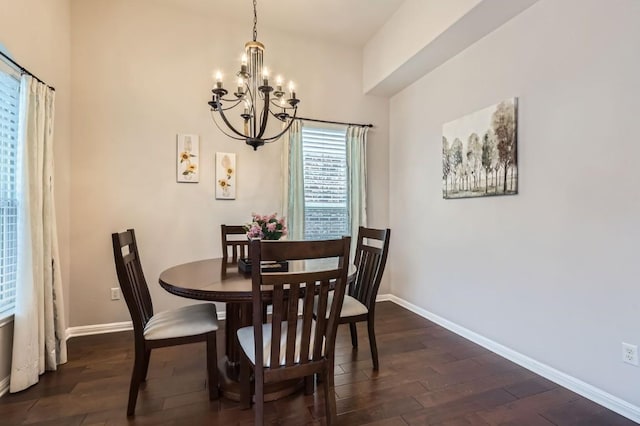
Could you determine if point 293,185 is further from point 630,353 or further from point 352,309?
point 630,353

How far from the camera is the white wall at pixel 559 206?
1867 millimetres

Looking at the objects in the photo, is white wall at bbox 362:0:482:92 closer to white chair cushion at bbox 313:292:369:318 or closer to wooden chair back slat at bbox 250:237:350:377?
wooden chair back slat at bbox 250:237:350:377

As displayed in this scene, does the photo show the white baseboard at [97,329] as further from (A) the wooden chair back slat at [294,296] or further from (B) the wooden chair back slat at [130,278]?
(A) the wooden chair back slat at [294,296]

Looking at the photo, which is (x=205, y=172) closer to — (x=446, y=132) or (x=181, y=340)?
(x=181, y=340)

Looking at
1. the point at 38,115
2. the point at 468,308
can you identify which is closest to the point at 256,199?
the point at 38,115

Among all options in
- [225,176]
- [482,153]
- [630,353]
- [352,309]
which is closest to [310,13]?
[225,176]

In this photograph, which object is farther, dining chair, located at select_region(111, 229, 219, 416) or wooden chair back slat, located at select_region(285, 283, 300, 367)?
dining chair, located at select_region(111, 229, 219, 416)

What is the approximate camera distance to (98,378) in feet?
7.20

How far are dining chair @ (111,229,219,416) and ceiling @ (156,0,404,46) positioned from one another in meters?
2.61

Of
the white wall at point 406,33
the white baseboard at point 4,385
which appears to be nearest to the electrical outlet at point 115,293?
the white baseboard at point 4,385

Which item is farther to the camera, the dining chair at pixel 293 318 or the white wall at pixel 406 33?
the white wall at pixel 406 33

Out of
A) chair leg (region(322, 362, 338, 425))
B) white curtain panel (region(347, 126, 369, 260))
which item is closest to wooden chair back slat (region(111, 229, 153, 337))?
chair leg (region(322, 362, 338, 425))

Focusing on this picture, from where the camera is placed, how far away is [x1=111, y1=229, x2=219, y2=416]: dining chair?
5.74ft

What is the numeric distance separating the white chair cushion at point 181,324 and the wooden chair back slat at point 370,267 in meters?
1.12
